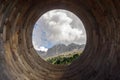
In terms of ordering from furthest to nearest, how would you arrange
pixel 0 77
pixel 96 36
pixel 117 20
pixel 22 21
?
1. pixel 96 36
2. pixel 22 21
3. pixel 117 20
4. pixel 0 77

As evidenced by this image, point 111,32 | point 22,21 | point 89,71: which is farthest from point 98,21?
point 22,21

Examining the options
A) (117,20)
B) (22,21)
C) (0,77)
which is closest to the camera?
(0,77)

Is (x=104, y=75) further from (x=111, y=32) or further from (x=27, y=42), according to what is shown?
(x=27, y=42)

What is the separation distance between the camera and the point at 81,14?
400 inches

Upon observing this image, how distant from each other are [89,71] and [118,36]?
2.41m

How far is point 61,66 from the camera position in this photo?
35.5 ft

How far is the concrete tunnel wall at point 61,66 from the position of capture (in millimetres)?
7223

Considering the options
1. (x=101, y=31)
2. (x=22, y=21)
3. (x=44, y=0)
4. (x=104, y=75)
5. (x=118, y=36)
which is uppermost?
(x=44, y=0)

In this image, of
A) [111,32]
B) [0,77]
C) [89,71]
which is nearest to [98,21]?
[111,32]

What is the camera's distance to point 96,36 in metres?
9.40

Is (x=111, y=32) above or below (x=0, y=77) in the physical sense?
above

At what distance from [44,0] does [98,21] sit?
197cm

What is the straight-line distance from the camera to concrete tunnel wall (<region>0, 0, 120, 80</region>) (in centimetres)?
722

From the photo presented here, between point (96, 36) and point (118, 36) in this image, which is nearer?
point (118, 36)
